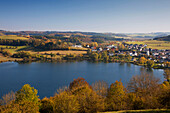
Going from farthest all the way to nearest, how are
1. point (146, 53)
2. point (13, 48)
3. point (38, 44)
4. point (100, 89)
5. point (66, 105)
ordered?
point (38, 44)
point (13, 48)
point (146, 53)
point (100, 89)
point (66, 105)

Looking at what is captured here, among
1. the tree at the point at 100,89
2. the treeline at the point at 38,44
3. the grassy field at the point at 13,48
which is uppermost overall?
the treeline at the point at 38,44

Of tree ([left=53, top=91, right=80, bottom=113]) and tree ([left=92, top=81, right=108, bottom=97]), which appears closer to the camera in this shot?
tree ([left=53, top=91, right=80, bottom=113])

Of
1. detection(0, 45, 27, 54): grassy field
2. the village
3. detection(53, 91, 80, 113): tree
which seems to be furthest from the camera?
detection(0, 45, 27, 54): grassy field

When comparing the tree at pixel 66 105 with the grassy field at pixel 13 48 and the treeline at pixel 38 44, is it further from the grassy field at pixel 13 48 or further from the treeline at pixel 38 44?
the treeline at pixel 38 44

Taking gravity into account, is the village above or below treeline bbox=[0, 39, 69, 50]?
below

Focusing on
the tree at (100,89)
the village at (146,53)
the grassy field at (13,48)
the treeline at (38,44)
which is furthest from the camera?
the treeline at (38,44)

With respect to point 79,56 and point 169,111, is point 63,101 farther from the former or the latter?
point 79,56

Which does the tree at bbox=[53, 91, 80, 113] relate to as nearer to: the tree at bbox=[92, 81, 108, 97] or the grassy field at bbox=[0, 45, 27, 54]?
the tree at bbox=[92, 81, 108, 97]

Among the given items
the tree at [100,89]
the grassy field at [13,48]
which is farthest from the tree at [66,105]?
the grassy field at [13,48]

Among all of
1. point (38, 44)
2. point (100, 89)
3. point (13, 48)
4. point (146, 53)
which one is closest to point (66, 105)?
point (100, 89)

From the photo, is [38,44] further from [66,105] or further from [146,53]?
[66,105]

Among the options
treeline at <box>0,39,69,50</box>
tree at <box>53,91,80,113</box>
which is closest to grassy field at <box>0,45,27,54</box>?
treeline at <box>0,39,69,50</box>

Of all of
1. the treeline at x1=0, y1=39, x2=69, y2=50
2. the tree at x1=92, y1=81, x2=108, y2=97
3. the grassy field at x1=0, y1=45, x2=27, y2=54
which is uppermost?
the treeline at x1=0, y1=39, x2=69, y2=50
